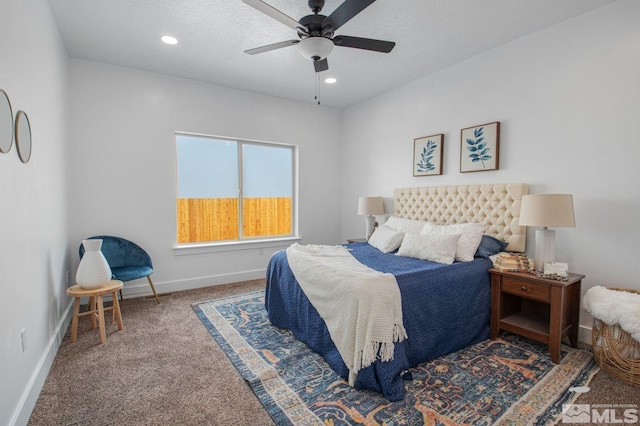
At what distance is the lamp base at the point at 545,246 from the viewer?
8.26ft

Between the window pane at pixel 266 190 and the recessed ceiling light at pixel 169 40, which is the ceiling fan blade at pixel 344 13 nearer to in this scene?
the recessed ceiling light at pixel 169 40

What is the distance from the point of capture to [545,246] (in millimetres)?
2531

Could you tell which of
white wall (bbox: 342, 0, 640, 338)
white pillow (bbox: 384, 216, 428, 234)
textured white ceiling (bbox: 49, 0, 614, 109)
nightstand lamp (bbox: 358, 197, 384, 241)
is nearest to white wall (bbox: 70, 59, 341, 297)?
textured white ceiling (bbox: 49, 0, 614, 109)

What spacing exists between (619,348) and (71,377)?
3.82 m

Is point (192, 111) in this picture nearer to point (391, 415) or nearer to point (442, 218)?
point (442, 218)

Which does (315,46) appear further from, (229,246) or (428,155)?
(229,246)

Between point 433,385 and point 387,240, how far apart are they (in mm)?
1689

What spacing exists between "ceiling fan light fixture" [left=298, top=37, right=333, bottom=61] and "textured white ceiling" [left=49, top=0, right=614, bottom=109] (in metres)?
0.38

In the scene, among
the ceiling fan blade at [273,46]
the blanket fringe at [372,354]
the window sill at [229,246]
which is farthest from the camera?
the window sill at [229,246]

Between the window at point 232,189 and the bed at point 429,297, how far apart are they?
1.74m

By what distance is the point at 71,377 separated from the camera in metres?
2.13

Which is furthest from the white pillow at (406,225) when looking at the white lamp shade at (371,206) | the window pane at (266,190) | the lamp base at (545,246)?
the window pane at (266,190)

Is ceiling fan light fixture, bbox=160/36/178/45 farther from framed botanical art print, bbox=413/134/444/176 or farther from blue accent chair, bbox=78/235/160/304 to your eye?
framed botanical art print, bbox=413/134/444/176

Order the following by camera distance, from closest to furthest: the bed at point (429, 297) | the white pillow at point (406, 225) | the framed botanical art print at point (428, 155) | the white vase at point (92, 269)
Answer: the bed at point (429, 297) < the white vase at point (92, 269) < the white pillow at point (406, 225) < the framed botanical art print at point (428, 155)
